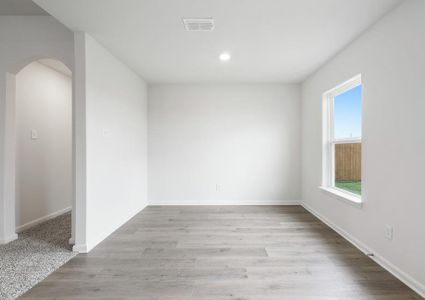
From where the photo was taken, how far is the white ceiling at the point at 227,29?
6.97ft

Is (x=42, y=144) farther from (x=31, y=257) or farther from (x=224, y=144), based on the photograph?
(x=224, y=144)

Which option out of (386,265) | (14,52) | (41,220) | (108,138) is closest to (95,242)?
(108,138)

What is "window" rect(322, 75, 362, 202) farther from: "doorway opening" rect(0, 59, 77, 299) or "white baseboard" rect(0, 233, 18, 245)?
"white baseboard" rect(0, 233, 18, 245)

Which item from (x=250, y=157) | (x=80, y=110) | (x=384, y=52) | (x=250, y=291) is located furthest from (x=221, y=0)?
(x=250, y=157)

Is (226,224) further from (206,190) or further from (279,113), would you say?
(279,113)

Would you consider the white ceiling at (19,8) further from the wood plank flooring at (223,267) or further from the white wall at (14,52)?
the wood plank flooring at (223,267)

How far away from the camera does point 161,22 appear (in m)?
2.40

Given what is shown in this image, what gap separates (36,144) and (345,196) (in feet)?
14.6

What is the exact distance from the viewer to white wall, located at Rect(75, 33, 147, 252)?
8.63 ft

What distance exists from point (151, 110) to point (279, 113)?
2572mm

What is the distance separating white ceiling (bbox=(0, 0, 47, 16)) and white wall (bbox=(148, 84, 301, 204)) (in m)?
2.26

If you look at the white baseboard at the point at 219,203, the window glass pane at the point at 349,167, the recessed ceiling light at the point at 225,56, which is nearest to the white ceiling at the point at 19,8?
the recessed ceiling light at the point at 225,56

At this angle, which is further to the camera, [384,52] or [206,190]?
[206,190]

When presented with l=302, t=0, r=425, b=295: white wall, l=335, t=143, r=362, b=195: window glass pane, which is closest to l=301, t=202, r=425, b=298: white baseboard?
l=302, t=0, r=425, b=295: white wall
